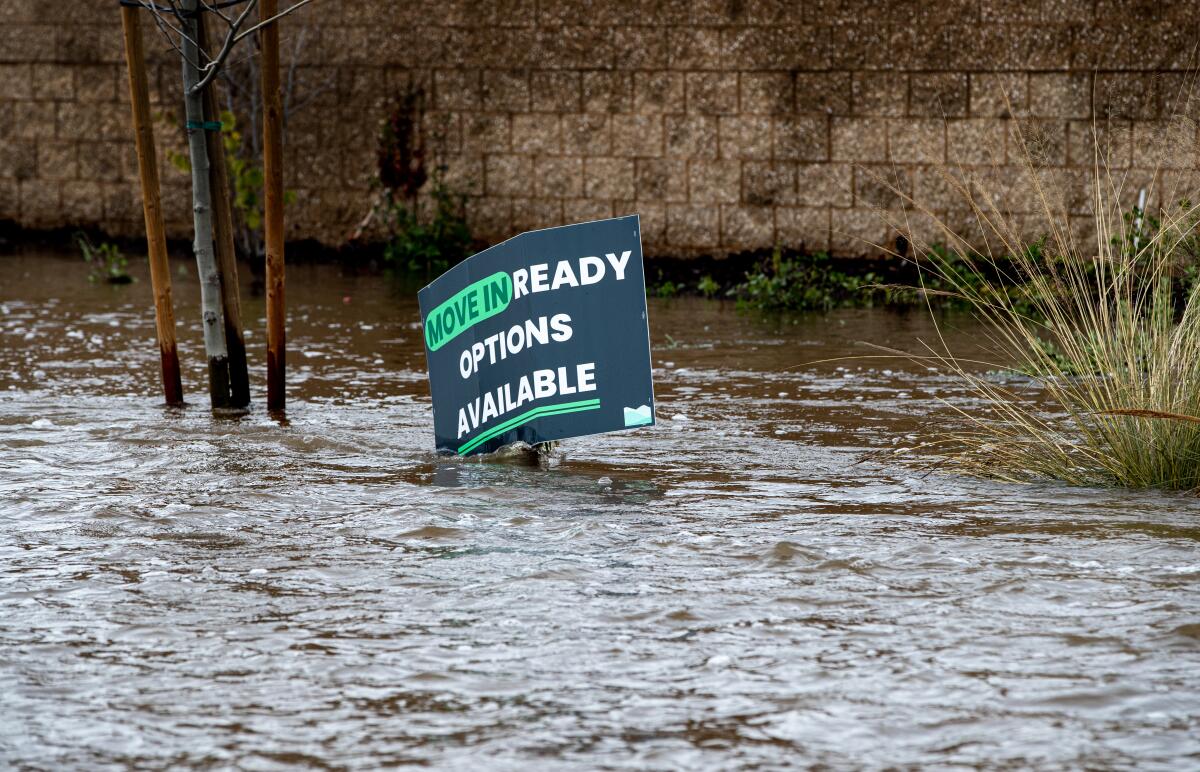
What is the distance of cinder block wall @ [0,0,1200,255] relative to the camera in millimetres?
11406

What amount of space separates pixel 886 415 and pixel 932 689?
3.77 meters

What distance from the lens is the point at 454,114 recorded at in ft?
42.0

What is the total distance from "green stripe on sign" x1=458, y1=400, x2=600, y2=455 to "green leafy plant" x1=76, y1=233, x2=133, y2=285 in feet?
22.1

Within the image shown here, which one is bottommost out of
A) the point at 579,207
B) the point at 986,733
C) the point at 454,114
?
the point at 986,733

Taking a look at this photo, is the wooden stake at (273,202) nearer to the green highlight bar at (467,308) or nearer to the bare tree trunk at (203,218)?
the bare tree trunk at (203,218)

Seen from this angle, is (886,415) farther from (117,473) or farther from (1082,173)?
(1082,173)

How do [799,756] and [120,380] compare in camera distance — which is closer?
[799,756]

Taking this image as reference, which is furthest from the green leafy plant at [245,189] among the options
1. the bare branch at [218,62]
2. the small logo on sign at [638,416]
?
the small logo on sign at [638,416]

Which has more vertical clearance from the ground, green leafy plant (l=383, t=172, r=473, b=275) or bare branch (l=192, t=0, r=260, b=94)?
bare branch (l=192, t=0, r=260, b=94)

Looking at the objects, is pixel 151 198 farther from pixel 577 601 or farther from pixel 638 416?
pixel 577 601

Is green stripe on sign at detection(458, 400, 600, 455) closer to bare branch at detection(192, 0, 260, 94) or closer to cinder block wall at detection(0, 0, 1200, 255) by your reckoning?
bare branch at detection(192, 0, 260, 94)

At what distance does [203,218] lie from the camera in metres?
7.41

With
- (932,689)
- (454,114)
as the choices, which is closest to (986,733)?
(932,689)

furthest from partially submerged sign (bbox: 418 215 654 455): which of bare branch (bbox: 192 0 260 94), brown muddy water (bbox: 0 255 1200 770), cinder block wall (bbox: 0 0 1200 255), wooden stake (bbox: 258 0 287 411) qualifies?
cinder block wall (bbox: 0 0 1200 255)
